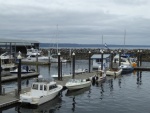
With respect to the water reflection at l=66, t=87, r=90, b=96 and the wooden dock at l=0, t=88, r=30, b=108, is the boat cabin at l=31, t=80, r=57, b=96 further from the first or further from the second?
the water reflection at l=66, t=87, r=90, b=96

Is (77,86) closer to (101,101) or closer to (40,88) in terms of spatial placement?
(101,101)

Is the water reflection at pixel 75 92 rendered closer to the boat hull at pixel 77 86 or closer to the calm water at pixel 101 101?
Answer: the calm water at pixel 101 101

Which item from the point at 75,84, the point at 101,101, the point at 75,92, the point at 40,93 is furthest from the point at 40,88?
the point at 75,84

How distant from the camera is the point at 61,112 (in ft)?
108

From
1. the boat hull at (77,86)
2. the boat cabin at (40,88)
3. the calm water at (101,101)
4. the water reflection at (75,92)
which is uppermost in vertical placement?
the boat cabin at (40,88)

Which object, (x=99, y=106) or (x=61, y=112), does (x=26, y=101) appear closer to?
(x=61, y=112)

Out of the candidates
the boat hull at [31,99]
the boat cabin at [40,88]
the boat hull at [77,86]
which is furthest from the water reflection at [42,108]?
the boat hull at [77,86]

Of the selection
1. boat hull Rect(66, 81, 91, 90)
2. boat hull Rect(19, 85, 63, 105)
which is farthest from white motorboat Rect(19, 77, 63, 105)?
boat hull Rect(66, 81, 91, 90)

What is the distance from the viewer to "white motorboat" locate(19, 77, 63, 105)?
3325 cm

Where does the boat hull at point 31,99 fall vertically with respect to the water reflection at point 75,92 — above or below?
above

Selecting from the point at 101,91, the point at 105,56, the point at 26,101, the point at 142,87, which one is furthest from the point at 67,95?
the point at 105,56

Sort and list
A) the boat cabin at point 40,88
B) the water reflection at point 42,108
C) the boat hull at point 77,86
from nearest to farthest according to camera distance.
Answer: the water reflection at point 42,108, the boat cabin at point 40,88, the boat hull at point 77,86

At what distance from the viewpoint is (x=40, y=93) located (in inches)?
1412

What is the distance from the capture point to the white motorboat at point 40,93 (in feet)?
109
